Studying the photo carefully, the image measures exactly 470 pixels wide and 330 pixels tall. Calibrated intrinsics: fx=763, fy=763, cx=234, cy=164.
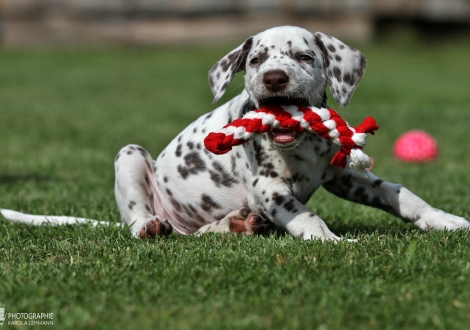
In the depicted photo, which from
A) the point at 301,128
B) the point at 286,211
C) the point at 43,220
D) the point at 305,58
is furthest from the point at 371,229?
the point at 43,220

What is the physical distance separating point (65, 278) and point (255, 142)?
1.82 m

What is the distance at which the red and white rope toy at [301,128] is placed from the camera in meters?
4.90

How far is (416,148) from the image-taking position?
11.0 m

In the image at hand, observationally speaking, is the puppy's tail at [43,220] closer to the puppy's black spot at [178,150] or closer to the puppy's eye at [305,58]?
the puppy's black spot at [178,150]

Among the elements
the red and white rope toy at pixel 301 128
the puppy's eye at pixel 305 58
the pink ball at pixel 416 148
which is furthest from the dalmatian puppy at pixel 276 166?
the pink ball at pixel 416 148

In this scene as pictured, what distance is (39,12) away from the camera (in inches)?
1172

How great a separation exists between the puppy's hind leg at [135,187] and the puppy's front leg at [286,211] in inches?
38.3

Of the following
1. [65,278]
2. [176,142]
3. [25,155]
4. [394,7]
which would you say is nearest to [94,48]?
[394,7]

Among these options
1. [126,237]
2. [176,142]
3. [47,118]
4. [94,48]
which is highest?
[176,142]

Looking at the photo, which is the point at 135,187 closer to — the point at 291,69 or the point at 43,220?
the point at 43,220

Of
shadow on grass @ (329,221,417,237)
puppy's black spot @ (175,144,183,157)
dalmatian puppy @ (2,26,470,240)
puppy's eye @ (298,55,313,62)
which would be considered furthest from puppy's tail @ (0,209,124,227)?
puppy's eye @ (298,55,313,62)

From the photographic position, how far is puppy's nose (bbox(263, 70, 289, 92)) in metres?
4.87

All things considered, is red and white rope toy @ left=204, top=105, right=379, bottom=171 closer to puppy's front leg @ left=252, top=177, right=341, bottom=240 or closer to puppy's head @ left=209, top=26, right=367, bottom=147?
puppy's head @ left=209, top=26, right=367, bottom=147

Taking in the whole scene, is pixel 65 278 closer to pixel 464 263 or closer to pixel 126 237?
pixel 126 237
